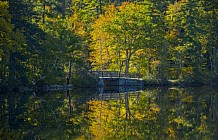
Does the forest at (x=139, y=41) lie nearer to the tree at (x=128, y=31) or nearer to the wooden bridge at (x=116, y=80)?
the tree at (x=128, y=31)

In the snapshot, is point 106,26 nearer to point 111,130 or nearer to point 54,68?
point 54,68

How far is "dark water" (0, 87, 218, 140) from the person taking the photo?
1758 centimetres

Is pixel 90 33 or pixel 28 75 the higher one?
pixel 90 33

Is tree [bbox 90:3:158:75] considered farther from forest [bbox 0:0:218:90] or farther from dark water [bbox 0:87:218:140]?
dark water [bbox 0:87:218:140]

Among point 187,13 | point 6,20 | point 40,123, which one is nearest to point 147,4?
point 187,13

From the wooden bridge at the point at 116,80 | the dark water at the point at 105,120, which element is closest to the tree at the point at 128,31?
the wooden bridge at the point at 116,80

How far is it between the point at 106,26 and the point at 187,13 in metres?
12.0

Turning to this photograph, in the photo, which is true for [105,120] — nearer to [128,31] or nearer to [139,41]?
[128,31]

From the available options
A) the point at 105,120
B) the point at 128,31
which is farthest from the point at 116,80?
the point at 105,120

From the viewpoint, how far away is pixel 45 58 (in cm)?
4181

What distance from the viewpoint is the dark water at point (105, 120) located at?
17578 millimetres

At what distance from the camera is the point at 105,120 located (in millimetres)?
21812

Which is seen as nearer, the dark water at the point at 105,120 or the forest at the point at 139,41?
the dark water at the point at 105,120

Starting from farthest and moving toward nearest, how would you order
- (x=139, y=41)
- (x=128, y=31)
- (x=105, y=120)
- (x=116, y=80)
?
(x=139, y=41) → (x=128, y=31) → (x=116, y=80) → (x=105, y=120)
